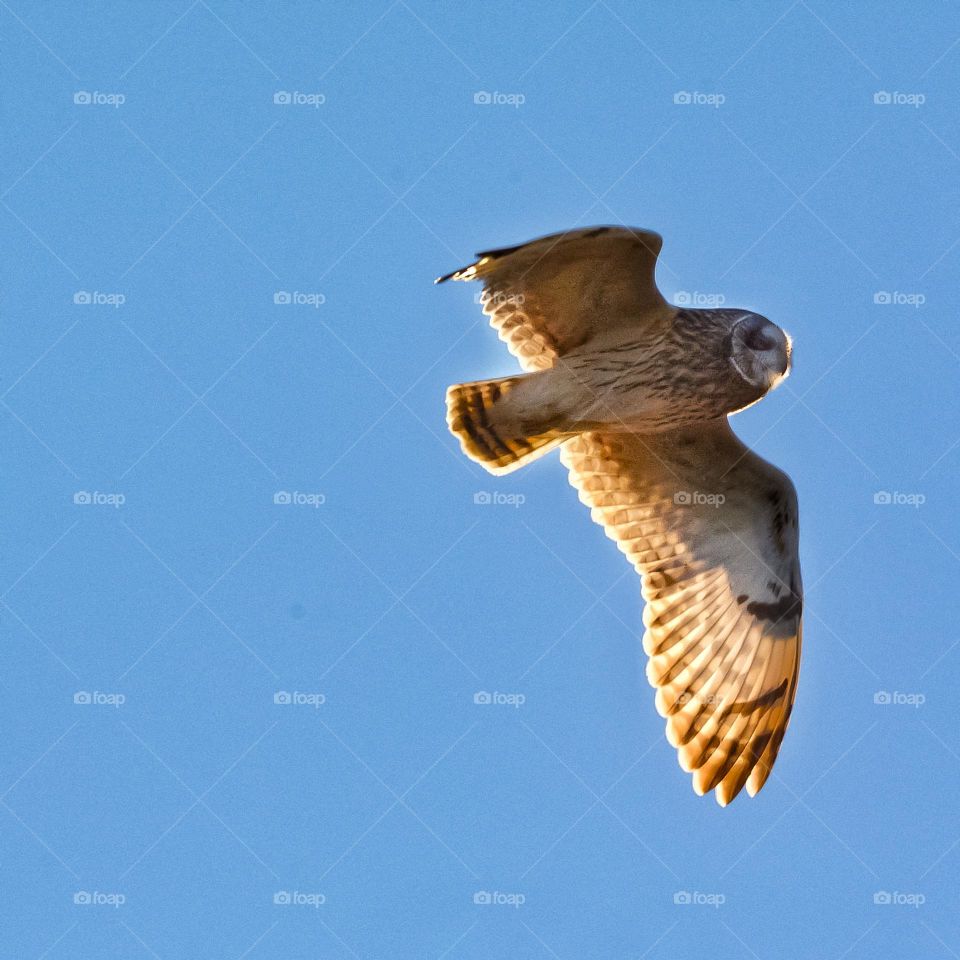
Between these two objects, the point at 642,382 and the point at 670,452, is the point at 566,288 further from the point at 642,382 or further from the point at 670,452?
the point at 670,452

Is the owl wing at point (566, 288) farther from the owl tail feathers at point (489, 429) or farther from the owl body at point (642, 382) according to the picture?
the owl tail feathers at point (489, 429)

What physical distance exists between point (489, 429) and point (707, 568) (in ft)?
6.24

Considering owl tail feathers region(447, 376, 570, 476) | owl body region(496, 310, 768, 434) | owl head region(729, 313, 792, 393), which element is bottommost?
owl tail feathers region(447, 376, 570, 476)

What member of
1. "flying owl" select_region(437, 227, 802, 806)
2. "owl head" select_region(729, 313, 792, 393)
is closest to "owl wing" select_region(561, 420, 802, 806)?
"flying owl" select_region(437, 227, 802, 806)

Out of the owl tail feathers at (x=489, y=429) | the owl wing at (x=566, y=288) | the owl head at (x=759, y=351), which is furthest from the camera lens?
the owl tail feathers at (x=489, y=429)

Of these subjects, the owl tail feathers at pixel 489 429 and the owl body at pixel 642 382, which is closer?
the owl body at pixel 642 382

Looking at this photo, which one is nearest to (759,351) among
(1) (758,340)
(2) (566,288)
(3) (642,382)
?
(1) (758,340)

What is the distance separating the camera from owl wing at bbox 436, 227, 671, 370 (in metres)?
8.48

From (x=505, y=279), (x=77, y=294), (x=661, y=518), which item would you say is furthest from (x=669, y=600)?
(x=77, y=294)

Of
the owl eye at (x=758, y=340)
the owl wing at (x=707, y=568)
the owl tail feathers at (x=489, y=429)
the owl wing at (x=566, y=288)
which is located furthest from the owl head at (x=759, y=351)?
the owl tail feathers at (x=489, y=429)

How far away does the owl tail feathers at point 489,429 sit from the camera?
9.40m

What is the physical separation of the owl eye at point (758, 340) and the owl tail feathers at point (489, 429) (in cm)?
136

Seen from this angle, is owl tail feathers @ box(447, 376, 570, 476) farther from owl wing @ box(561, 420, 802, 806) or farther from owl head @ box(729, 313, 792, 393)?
owl head @ box(729, 313, 792, 393)

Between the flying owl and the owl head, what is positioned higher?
the owl head
